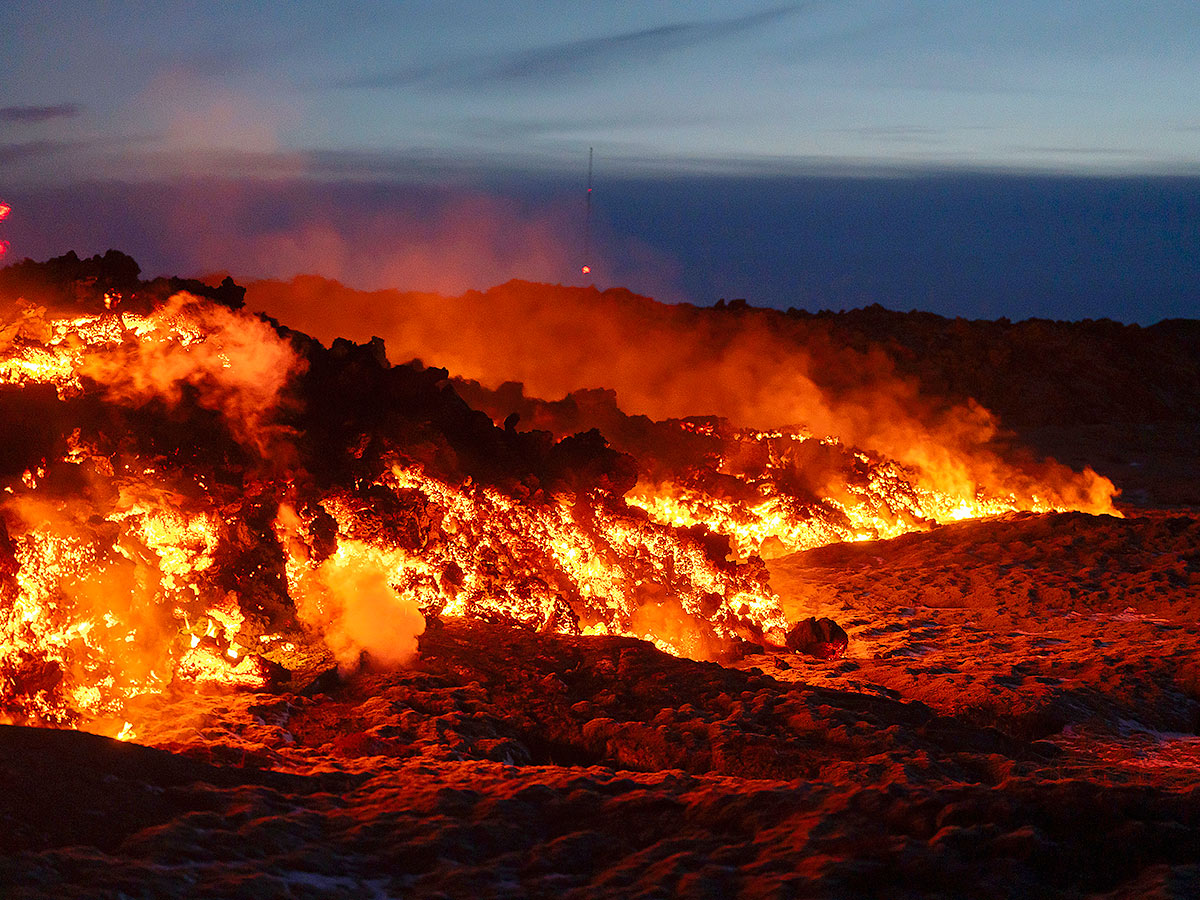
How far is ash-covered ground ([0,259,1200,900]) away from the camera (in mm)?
4203

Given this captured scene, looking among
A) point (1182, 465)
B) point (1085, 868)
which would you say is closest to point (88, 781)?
point (1085, 868)

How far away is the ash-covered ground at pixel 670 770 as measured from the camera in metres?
4.20

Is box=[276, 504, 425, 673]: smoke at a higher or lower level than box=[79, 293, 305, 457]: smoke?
lower

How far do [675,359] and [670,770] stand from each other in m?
21.8

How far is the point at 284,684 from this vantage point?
7.08 m

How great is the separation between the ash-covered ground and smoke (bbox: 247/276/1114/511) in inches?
313

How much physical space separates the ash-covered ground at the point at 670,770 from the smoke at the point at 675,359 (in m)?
7.95

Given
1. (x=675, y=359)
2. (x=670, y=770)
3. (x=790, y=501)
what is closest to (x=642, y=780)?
(x=670, y=770)

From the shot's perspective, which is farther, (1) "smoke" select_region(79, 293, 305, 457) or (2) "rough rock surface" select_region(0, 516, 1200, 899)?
(1) "smoke" select_region(79, 293, 305, 457)

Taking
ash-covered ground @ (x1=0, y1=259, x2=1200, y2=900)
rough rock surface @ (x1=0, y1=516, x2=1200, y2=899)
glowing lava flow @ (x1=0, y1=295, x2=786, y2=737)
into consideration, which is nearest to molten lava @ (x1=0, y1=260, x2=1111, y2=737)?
glowing lava flow @ (x1=0, y1=295, x2=786, y2=737)

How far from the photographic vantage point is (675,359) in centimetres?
2714

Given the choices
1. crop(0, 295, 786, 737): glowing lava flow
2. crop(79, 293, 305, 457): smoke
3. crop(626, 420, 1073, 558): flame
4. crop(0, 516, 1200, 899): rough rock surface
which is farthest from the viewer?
crop(626, 420, 1073, 558): flame

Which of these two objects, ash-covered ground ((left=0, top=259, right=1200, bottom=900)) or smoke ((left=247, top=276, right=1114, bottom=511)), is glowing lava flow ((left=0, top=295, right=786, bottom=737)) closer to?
ash-covered ground ((left=0, top=259, right=1200, bottom=900))

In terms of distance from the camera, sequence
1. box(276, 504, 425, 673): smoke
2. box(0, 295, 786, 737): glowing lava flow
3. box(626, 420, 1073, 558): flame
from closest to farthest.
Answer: box(0, 295, 786, 737): glowing lava flow
box(276, 504, 425, 673): smoke
box(626, 420, 1073, 558): flame
